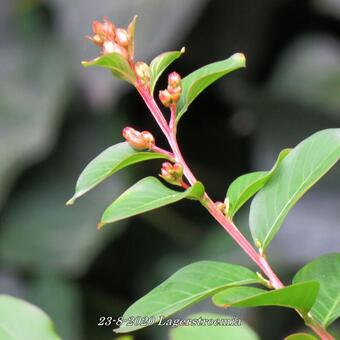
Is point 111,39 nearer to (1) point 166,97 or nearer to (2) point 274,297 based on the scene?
(1) point 166,97

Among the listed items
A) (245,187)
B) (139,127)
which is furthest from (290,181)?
(139,127)

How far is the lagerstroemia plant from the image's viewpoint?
49 centimetres

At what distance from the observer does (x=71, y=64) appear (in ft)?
5.55

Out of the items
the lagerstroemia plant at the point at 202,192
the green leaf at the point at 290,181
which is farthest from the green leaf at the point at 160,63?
the green leaf at the point at 290,181

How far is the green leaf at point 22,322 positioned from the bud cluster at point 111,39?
0.67ft

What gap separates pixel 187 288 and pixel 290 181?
0.11 m

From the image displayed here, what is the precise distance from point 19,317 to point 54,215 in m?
1.16

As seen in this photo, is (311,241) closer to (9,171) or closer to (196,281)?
(9,171)

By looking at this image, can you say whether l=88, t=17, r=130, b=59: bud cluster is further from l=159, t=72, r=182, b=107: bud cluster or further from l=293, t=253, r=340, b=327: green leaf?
l=293, t=253, r=340, b=327: green leaf

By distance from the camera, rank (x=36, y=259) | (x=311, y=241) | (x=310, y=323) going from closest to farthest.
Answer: (x=310, y=323) < (x=311, y=241) < (x=36, y=259)

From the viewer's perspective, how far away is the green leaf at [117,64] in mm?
490

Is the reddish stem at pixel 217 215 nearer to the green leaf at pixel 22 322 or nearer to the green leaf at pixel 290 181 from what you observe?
the green leaf at pixel 290 181

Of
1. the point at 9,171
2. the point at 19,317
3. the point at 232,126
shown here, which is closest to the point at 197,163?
the point at 232,126

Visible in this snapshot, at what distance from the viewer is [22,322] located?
22.7 inches
